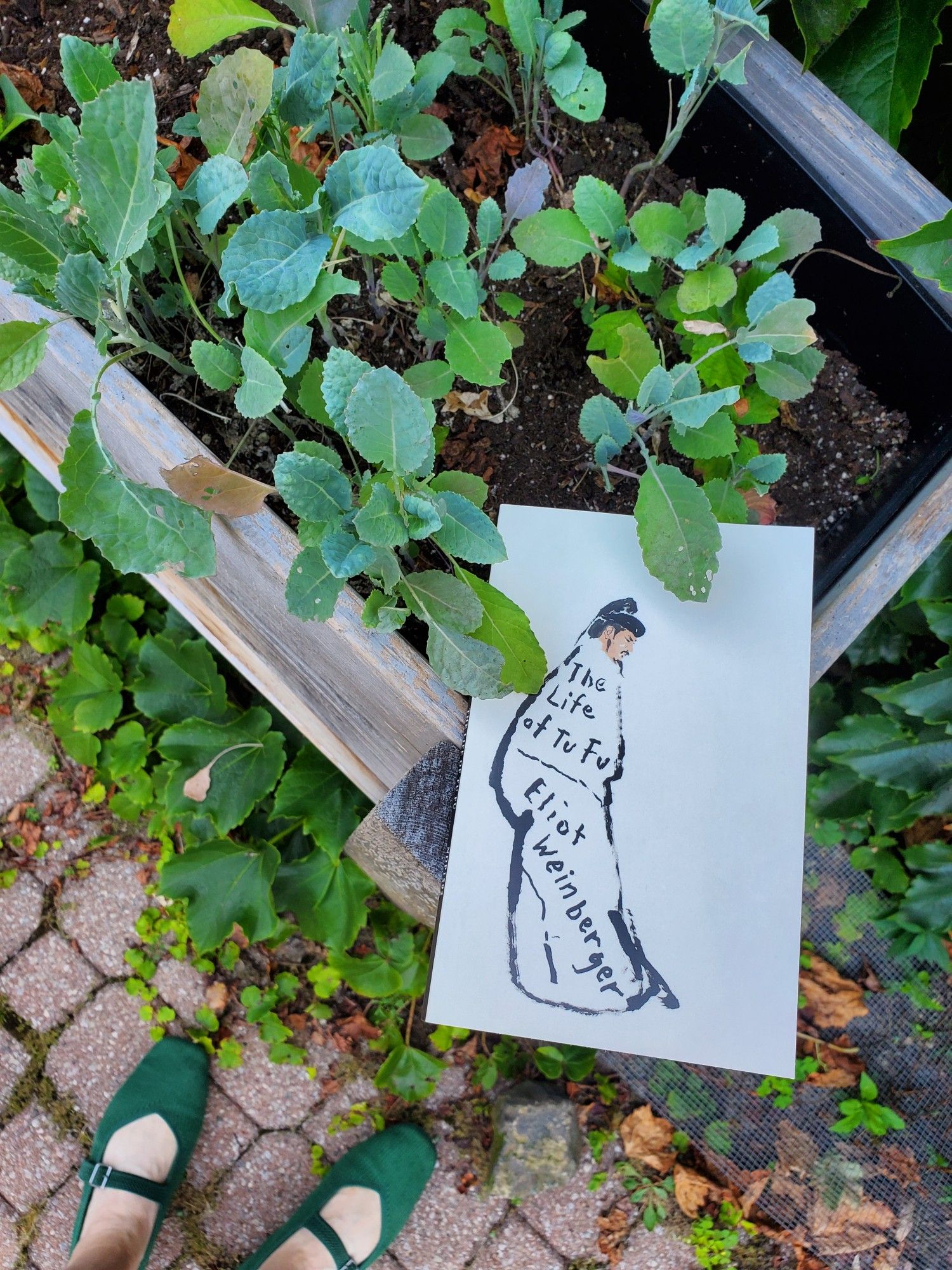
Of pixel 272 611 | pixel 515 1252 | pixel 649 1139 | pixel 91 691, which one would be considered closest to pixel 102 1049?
pixel 91 691

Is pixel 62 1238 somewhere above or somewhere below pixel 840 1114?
below

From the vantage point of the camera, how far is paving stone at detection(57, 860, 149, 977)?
1476 mm

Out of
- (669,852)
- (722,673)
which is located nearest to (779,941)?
(669,852)

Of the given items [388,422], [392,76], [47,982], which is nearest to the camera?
[388,422]

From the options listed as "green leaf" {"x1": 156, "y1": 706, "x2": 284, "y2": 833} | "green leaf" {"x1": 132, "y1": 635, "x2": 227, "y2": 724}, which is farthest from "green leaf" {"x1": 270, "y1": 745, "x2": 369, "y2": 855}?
"green leaf" {"x1": 132, "y1": 635, "x2": 227, "y2": 724}

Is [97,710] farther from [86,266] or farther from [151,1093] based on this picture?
[86,266]

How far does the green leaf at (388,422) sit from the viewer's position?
56 cm

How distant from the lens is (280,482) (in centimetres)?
59

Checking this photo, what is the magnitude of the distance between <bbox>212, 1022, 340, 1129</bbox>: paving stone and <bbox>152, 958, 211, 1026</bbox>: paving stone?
9 cm

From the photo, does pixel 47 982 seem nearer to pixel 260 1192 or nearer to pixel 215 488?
pixel 260 1192

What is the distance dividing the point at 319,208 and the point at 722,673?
0.50 meters

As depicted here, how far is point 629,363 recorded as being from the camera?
73 centimetres

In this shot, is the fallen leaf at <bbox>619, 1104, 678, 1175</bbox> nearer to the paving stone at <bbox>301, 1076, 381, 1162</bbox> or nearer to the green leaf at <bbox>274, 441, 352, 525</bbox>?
the paving stone at <bbox>301, 1076, 381, 1162</bbox>

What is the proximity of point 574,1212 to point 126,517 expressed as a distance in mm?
1416
